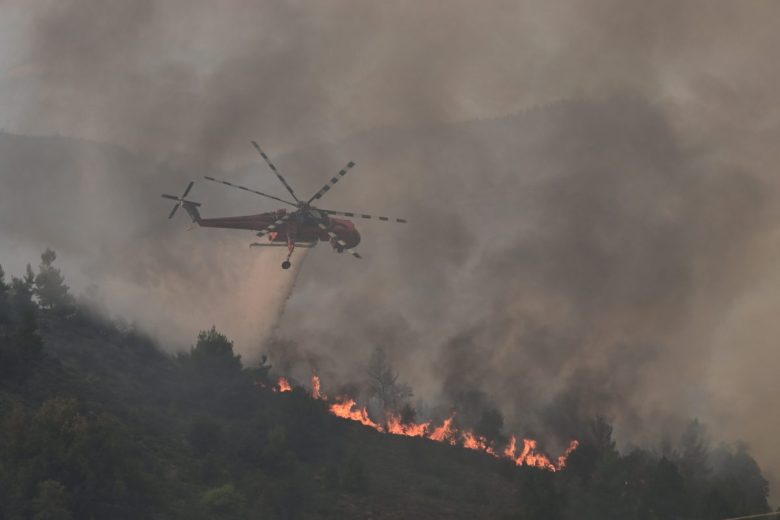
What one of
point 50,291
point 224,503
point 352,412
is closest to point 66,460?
point 224,503

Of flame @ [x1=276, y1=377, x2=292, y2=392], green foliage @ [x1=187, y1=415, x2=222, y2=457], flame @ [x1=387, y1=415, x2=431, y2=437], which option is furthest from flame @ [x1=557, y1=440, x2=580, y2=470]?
green foliage @ [x1=187, y1=415, x2=222, y2=457]

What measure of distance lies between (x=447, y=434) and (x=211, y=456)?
46534mm

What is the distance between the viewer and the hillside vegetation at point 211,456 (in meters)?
49.5

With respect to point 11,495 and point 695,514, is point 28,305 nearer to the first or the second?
point 11,495

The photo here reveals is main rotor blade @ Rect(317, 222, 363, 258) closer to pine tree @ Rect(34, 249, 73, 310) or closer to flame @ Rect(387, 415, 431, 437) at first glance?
flame @ Rect(387, 415, 431, 437)

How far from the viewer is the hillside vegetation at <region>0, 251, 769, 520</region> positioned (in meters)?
49.5

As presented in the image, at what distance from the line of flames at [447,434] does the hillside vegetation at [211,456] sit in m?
7.20

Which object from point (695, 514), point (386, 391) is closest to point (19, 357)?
point (695, 514)

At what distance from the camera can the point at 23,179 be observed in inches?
5984

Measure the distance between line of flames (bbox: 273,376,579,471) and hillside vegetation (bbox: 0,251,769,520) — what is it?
720cm

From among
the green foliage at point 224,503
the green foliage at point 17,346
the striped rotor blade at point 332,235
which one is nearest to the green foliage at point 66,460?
the green foliage at point 224,503

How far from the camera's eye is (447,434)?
356 feet

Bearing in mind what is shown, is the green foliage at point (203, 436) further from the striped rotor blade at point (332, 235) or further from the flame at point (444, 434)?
the flame at point (444, 434)

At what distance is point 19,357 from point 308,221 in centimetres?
2648
